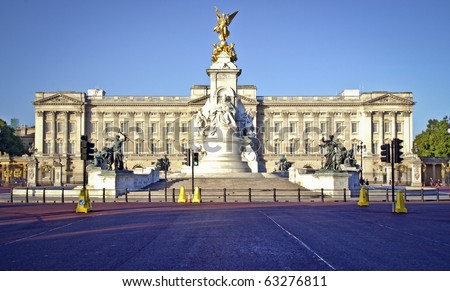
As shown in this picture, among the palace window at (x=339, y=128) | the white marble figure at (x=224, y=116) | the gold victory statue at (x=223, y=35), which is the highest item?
the gold victory statue at (x=223, y=35)

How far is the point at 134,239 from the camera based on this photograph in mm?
14273

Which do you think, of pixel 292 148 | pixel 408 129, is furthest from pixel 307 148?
pixel 408 129

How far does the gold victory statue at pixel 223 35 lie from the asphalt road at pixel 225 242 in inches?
1425

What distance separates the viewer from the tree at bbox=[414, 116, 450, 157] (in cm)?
10731

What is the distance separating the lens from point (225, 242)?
13508 mm

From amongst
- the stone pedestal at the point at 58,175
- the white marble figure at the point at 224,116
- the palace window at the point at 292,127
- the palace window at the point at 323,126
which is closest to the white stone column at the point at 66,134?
the stone pedestal at the point at 58,175

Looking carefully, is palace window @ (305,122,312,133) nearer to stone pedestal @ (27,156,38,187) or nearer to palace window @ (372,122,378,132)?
palace window @ (372,122,378,132)

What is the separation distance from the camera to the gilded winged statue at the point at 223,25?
56112mm

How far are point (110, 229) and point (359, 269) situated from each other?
9149 mm

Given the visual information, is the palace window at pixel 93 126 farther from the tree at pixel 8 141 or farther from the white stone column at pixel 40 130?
the tree at pixel 8 141

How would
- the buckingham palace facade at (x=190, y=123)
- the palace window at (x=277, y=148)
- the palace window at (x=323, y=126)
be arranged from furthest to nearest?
1. the palace window at (x=323, y=126)
2. the palace window at (x=277, y=148)
3. the buckingham palace facade at (x=190, y=123)

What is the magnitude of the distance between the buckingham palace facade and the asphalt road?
9732cm

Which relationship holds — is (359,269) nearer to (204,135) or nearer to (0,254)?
(0,254)

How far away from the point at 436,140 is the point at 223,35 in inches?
2682
